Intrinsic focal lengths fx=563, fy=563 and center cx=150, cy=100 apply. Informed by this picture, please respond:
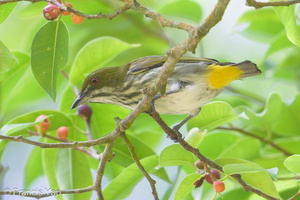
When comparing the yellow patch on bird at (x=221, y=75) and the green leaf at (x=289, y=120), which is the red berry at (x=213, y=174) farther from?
the green leaf at (x=289, y=120)

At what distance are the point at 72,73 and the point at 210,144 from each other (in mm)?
932

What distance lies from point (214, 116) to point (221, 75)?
39cm

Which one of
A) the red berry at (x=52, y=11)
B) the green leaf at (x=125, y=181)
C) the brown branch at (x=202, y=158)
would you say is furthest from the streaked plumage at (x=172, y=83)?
the red berry at (x=52, y=11)

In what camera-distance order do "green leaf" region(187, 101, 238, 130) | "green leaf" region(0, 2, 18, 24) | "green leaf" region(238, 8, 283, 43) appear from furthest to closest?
"green leaf" region(238, 8, 283, 43), "green leaf" region(187, 101, 238, 130), "green leaf" region(0, 2, 18, 24)

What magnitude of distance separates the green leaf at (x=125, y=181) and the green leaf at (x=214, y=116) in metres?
0.34

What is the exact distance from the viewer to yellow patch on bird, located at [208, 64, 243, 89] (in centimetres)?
323

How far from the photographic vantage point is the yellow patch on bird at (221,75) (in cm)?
323

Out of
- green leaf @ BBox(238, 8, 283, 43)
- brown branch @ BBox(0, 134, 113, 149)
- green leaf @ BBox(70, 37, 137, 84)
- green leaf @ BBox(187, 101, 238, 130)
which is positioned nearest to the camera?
brown branch @ BBox(0, 134, 113, 149)

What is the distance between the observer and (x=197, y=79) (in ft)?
10.9

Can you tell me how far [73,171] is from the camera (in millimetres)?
3088

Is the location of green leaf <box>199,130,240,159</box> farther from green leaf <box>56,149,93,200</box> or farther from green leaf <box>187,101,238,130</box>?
green leaf <box>56,149,93,200</box>

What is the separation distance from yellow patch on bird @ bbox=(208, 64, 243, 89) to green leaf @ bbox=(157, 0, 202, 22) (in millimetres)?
889

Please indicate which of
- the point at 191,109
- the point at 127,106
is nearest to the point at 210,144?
the point at 191,109

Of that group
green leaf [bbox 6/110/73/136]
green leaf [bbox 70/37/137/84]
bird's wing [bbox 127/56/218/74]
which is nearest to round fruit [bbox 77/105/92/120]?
green leaf [bbox 6/110/73/136]
